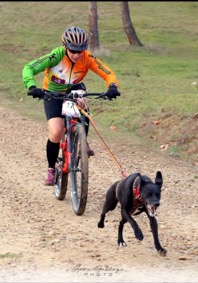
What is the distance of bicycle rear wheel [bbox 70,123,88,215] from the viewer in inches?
287

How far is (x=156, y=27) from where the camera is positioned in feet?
98.6

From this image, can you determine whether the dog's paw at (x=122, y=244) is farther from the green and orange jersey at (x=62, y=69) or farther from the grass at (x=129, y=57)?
the grass at (x=129, y=57)

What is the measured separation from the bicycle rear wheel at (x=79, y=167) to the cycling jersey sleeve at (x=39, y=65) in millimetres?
686

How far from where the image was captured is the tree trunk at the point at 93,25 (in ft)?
79.9

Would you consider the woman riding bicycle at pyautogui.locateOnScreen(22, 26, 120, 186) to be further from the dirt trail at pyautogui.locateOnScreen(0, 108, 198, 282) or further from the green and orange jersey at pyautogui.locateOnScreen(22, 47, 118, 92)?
the dirt trail at pyautogui.locateOnScreen(0, 108, 198, 282)

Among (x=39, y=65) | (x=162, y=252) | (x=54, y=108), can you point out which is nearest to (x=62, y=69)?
(x=39, y=65)

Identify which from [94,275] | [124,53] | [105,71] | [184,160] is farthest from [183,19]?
[94,275]

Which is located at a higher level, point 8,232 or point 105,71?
point 105,71

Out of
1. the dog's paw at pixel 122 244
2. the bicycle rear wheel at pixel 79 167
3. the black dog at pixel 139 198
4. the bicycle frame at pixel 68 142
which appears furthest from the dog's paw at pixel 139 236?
the bicycle frame at pixel 68 142

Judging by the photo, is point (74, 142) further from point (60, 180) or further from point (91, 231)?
point (91, 231)

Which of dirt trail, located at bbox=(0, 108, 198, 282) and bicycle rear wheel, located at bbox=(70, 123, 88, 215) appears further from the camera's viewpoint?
bicycle rear wheel, located at bbox=(70, 123, 88, 215)

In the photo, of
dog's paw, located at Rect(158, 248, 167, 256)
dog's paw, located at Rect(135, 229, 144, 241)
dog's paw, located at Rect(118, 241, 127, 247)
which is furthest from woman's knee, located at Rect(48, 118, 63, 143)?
dog's paw, located at Rect(158, 248, 167, 256)

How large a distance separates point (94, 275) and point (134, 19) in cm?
2681

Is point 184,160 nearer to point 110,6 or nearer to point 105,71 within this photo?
point 105,71
